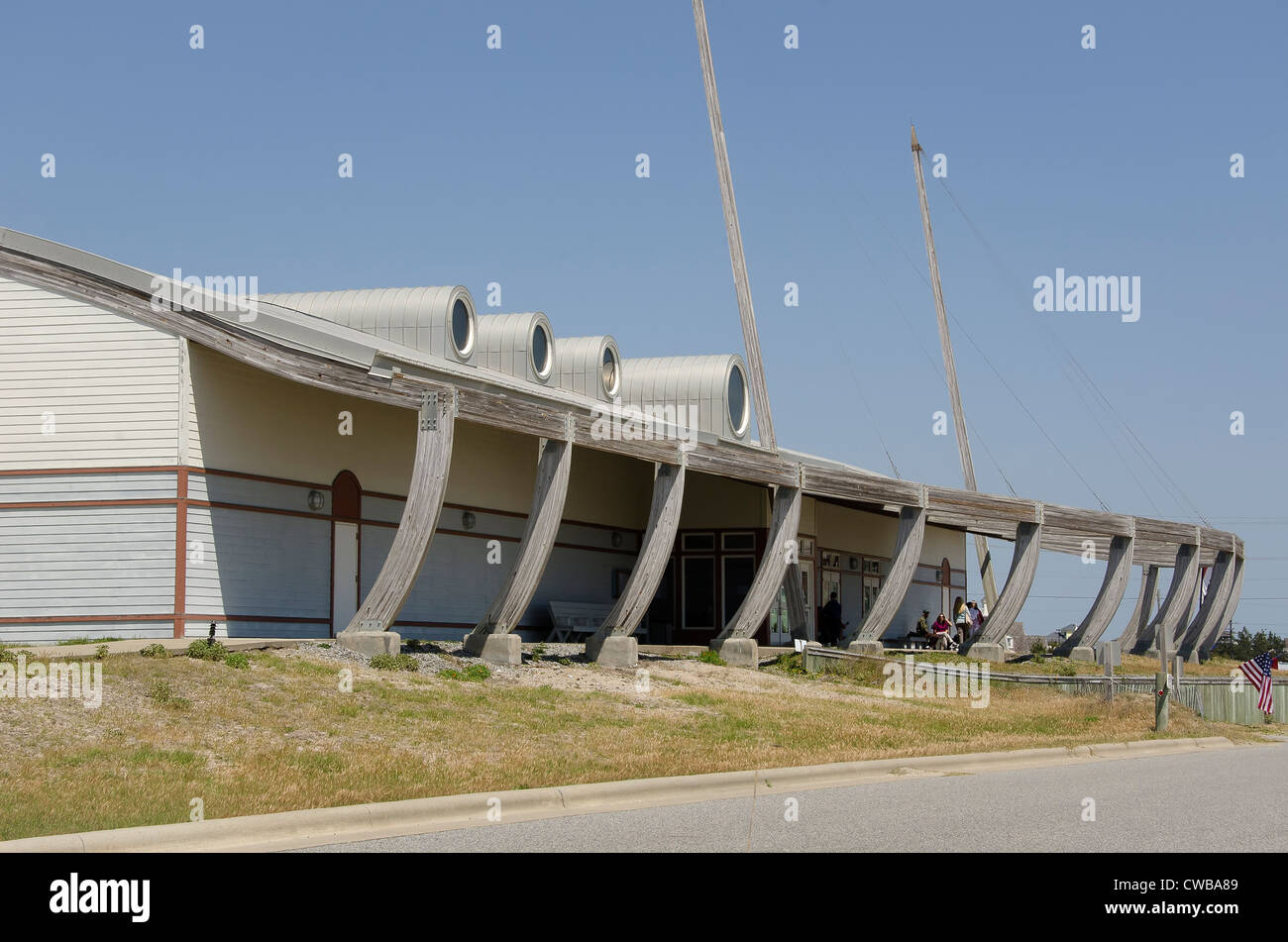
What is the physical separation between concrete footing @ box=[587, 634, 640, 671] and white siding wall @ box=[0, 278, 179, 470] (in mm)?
7762

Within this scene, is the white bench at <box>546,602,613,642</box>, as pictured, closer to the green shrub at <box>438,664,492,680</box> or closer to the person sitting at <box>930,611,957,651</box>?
the green shrub at <box>438,664,492,680</box>

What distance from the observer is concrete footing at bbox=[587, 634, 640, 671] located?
79.0ft

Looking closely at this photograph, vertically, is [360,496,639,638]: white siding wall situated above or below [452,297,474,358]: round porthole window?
below

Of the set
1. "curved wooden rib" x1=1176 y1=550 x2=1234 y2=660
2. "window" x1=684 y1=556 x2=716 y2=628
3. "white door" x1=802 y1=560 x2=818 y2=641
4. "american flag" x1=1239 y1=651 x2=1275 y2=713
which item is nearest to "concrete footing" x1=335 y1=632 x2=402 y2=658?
"window" x1=684 y1=556 x2=716 y2=628

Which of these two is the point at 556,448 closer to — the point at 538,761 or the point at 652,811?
the point at 538,761

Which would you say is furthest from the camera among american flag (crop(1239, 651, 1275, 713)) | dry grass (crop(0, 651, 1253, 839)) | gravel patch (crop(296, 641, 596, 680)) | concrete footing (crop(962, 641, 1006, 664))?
concrete footing (crop(962, 641, 1006, 664))

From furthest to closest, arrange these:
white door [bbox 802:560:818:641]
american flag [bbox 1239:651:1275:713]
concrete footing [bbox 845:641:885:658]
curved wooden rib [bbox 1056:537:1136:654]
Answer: white door [bbox 802:560:818:641], curved wooden rib [bbox 1056:537:1136:654], concrete footing [bbox 845:641:885:658], american flag [bbox 1239:651:1275:713]

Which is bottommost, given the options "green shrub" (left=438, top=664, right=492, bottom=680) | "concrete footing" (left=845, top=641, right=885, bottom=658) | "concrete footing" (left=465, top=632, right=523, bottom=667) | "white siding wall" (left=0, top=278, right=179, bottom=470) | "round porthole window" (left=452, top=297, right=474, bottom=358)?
"concrete footing" (left=845, top=641, right=885, bottom=658)

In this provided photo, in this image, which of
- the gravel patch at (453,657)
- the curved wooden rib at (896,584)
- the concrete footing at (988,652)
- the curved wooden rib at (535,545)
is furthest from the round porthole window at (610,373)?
the curved wooden rib at (535,545)

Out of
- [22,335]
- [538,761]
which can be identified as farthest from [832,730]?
[22,335]

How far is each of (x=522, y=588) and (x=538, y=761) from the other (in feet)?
26.1

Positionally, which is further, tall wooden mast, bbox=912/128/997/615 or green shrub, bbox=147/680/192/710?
tall wooden mast, bbox=912/128/997/615
